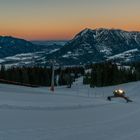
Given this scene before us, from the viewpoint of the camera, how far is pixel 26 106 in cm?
1877

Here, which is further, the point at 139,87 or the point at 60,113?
the point at 139,87

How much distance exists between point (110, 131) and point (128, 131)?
102 centimetres

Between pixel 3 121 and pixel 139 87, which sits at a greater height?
pixel 3 121

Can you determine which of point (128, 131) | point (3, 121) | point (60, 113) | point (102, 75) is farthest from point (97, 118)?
point (102, 75)

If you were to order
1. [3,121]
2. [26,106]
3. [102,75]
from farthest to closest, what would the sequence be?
[102,75]
[26,106]
[3,121]

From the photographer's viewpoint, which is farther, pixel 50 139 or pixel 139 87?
pixel 139 87

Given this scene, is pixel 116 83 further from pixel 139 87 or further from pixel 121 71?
pixel 139 87

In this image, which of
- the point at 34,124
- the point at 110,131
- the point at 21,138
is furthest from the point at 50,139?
the point at 110,131

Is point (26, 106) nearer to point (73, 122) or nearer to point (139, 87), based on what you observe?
point (73, 122)

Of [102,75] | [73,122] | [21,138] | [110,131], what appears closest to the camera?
[21,138]

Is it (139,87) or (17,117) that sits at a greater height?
(17,117)

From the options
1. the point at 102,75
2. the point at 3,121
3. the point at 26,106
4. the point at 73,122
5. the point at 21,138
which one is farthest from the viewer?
the point at 102,75

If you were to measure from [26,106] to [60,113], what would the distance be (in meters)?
1.59

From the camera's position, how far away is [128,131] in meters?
16.5
